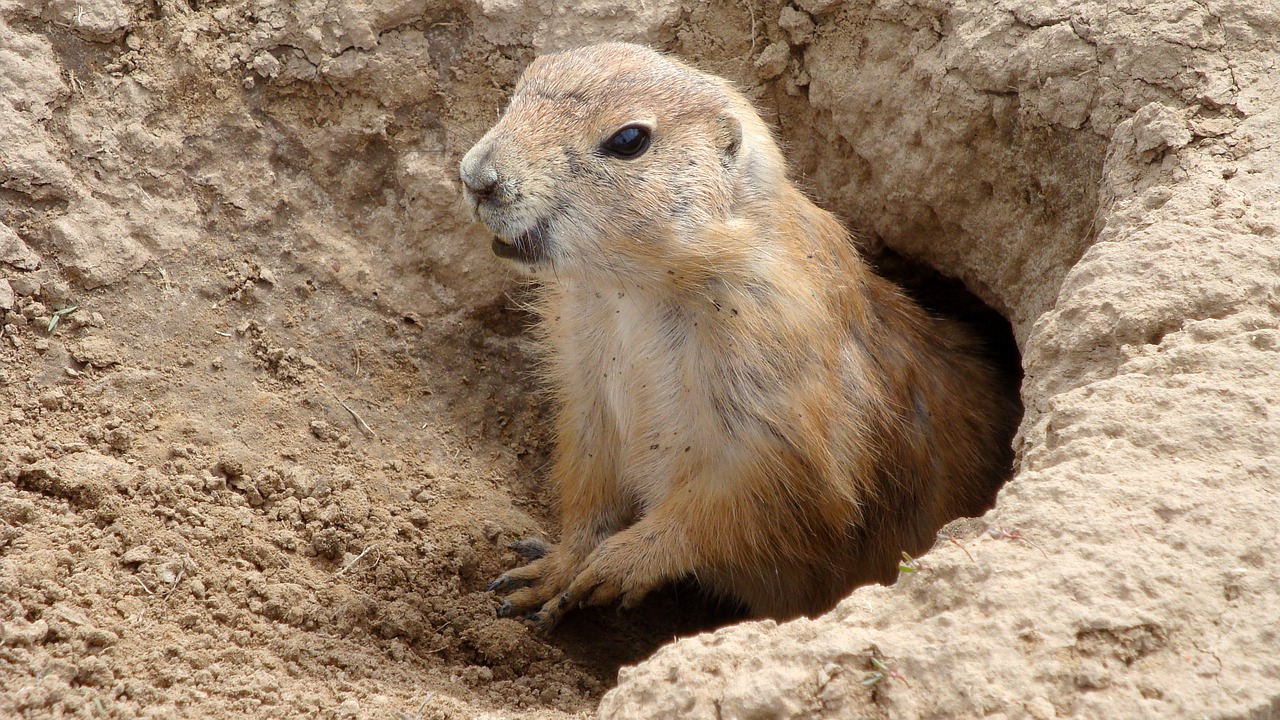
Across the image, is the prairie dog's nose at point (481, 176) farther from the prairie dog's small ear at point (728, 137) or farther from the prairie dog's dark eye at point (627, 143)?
the prairie dog's small ear at point (728, 137)

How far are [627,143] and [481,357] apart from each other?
8.60ft

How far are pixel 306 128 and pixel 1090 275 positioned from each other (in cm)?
477

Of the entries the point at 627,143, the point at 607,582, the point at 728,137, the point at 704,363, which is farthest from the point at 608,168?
the point at 607,582

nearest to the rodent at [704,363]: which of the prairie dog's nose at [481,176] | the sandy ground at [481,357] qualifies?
the prairie dog's nose at [481,176]

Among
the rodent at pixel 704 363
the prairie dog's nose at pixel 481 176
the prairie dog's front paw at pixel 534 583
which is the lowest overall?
the prairie dog's front paw at pixel 534 583

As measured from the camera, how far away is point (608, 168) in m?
4.73

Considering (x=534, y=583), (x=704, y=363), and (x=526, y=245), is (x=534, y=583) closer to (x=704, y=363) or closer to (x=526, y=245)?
(x=704, y=363)

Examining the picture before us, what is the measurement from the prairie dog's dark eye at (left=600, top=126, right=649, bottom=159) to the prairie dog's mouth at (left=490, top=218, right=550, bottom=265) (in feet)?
1.68

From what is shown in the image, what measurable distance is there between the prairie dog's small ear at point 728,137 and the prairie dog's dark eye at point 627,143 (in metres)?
0.47

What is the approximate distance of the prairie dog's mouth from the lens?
4586 millimetres

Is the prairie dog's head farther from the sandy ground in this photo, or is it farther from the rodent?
the sandy ground

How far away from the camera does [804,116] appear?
709 centimetres

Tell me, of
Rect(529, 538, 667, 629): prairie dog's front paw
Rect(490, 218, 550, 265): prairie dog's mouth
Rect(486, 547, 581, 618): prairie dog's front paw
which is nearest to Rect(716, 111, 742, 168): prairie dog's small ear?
Rect(490, 218, 550, 265): prairie dog's mouth

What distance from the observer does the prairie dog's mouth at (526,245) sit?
15.0ft
